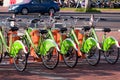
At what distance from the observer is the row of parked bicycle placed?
9.84 metres

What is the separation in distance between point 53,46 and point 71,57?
600 millimetres

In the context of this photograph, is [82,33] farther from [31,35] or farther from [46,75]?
[46,75]

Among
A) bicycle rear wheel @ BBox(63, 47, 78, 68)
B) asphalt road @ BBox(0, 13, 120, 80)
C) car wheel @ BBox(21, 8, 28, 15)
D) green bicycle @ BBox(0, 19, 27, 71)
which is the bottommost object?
car wheel @ BBox(21, 8, 28, 15)

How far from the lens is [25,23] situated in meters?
11.0

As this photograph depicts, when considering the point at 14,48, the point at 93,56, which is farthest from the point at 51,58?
the point at 93,56

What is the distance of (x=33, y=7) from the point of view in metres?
38.2

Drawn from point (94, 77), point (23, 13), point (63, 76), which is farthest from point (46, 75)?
point (23, 13)

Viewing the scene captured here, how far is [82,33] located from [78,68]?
50.5 inches

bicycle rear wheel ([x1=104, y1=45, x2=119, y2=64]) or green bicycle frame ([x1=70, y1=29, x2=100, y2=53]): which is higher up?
green bicycle frame ([x1=70, y1=29, x2=100, y2=53])

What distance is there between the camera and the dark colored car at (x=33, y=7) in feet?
124

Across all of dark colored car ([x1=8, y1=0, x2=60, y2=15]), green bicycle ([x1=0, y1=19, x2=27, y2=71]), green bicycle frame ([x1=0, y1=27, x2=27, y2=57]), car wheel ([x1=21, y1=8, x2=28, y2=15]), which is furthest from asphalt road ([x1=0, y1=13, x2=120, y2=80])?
car wheel ([x1=21, y1=8, x2=28, y2=15])

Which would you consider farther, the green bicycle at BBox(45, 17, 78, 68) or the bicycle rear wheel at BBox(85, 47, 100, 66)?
→ the bicycle rear wheel at BBox(85, 47, 100, 66)

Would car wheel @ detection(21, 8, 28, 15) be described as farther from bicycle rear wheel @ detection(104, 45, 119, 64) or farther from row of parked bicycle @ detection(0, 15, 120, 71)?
bicycle rear wheel @ detection(104, 45, 119, 64)

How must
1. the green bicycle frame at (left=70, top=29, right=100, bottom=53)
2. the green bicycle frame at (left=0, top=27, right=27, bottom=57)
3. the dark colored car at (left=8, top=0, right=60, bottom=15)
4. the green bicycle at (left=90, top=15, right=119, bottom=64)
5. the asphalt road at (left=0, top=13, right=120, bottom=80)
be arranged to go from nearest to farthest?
the asphalt road at (left=0, top=13, right=120, bottom=80)
the green bicycle frame at (left=0, top=27, right=27, bottom=57)
the green bicycle frame at (left=70, top=29, right=100, bottom=53)
the green bicycle at (left=90, top=15, right=119, bottom=64)
the dark colored car at (left=8, top=0, right=60, bottom=15)
